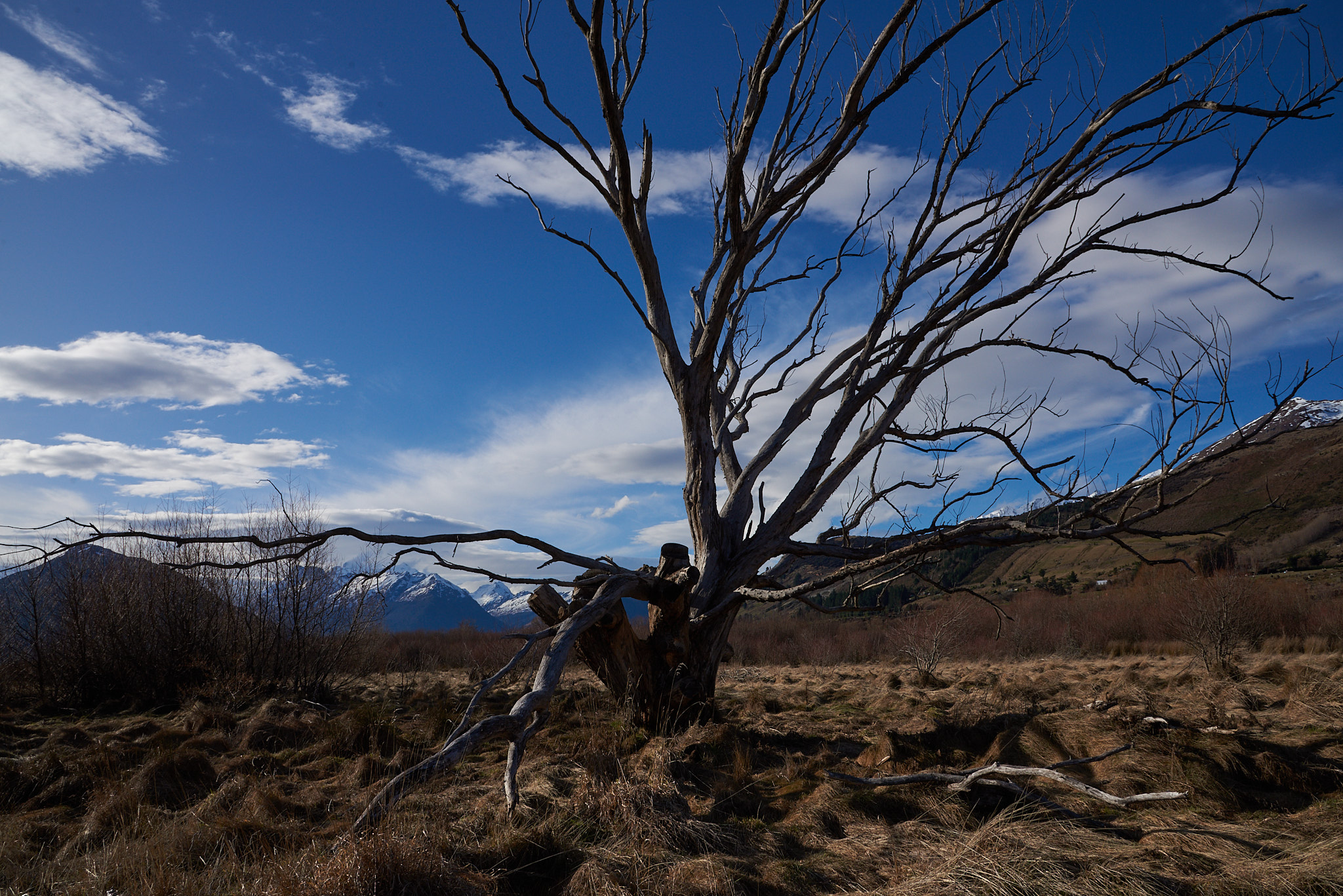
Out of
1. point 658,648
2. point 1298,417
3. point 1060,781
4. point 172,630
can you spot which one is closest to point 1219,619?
point 1298,417

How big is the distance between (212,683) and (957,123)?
48.9ft

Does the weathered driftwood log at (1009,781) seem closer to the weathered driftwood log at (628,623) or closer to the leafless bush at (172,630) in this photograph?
the weathered driftwood log at (628,623)

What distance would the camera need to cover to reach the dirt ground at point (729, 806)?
11.1ft

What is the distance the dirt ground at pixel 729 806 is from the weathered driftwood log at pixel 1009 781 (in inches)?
3.5

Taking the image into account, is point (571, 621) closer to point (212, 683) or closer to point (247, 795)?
point (247, 795)

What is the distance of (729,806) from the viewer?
5020 mm

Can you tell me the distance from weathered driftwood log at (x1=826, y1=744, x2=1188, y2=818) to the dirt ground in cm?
9

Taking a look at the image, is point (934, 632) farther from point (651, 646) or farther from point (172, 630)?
point (172, 630)

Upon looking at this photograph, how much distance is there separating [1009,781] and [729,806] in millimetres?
2018

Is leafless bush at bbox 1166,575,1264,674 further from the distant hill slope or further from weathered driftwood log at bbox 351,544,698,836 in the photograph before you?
weathered driftwood log at bbox 351,544,698,836

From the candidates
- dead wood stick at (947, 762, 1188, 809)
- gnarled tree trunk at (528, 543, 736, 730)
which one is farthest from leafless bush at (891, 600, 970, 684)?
dead wood stick at (947, 762, 1188, 809)

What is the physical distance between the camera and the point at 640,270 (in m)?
7.10

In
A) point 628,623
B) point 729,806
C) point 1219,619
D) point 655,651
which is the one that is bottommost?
point 729,806

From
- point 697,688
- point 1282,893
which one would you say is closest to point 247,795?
point 697,688
